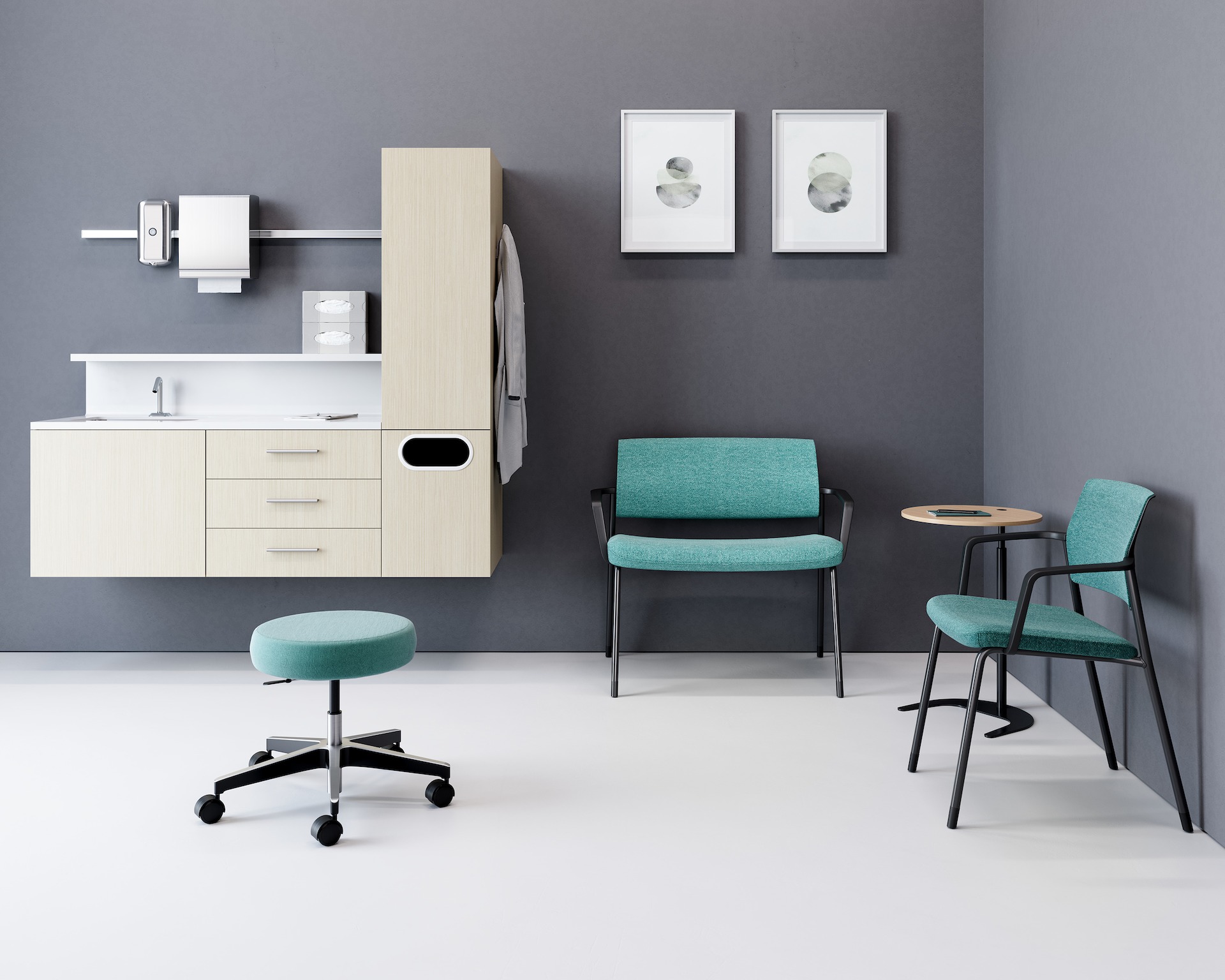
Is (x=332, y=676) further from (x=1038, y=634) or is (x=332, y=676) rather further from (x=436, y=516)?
(x=1038, y=634)

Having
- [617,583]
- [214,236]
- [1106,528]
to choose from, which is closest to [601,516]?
[617,583]

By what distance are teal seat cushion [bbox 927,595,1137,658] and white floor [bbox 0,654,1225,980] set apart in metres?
0.45

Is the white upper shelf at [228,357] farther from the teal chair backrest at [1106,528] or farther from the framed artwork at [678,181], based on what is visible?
the teal chair backrest at [1106,528]

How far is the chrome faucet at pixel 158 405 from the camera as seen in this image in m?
4.14

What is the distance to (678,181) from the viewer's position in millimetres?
4195

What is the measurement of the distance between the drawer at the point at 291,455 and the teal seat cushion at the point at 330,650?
4.21 ft

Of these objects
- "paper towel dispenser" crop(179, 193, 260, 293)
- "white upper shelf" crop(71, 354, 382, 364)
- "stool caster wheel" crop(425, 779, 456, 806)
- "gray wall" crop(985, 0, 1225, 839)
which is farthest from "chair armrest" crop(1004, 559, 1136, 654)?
"paper towel dispenser" crop(179, 193, 260, 293)

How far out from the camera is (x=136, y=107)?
4184 mm

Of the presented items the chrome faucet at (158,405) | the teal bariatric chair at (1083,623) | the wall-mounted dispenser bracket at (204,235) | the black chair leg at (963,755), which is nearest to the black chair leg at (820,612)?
the teal bariatric chair at (1083,623)

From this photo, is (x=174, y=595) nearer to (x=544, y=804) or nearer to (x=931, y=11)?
(x=544, y=804)

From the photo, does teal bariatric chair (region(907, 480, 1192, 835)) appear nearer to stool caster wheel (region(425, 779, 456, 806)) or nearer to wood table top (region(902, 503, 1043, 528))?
wood table top (region(902, 503, 1043, 528))

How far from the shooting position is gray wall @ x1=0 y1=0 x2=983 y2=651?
418 centimetres

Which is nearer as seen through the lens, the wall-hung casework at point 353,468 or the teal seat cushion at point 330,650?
the teal seat cushion at point 330,650

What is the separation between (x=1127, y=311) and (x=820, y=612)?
180 cm
